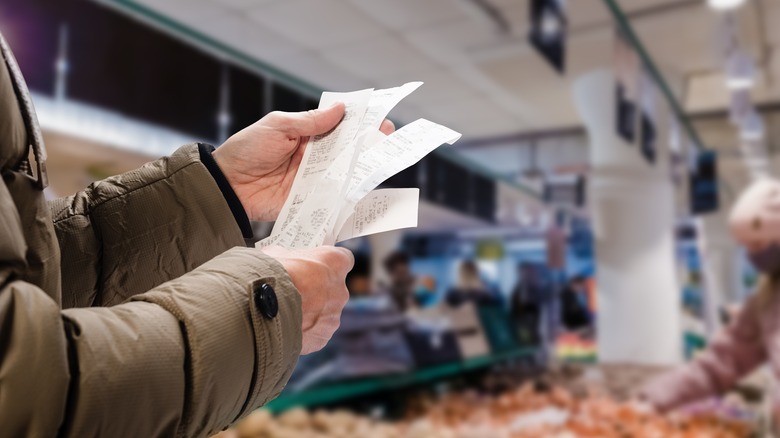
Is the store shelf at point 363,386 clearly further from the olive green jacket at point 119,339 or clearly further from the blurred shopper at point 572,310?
the blurred shopper at point 572,310

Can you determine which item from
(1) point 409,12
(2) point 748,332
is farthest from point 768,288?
(1) point 409,12

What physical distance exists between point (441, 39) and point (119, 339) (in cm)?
434

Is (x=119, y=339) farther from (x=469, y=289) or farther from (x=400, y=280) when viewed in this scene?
(x=469, y=289)

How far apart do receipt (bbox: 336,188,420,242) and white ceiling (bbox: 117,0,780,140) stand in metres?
3.11

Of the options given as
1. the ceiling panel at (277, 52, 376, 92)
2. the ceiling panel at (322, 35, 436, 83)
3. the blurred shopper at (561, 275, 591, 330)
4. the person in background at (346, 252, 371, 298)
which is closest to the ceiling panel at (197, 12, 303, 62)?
the ceiling panel at (277, 52, 376, 92)

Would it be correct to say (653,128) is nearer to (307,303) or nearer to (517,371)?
(517,371)

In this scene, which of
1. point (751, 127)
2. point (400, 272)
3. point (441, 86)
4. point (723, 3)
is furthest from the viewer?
point (751, 127)

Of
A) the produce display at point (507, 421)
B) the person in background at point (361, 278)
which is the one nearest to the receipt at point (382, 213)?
the produce display at point (507, 421)

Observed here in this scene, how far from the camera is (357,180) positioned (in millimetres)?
800

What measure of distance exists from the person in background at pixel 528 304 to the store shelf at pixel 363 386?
109 cm

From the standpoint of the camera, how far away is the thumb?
93cm

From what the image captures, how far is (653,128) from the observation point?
4.54 meters

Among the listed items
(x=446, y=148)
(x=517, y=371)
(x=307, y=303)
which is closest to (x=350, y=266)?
(x=307, y=303)

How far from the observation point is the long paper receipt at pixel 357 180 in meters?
0.79
